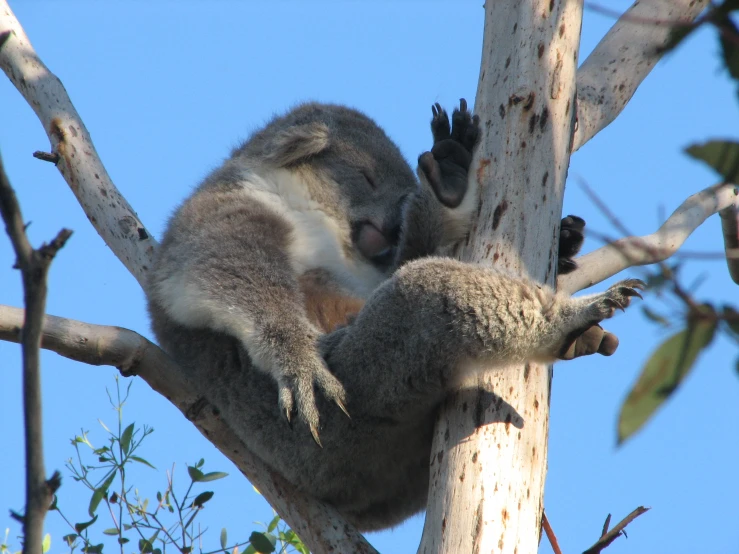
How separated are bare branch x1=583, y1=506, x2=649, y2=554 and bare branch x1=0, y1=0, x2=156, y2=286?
2396 millimetres

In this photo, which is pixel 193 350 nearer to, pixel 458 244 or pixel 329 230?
pixel 329 230

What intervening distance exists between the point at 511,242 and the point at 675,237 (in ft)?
4.71

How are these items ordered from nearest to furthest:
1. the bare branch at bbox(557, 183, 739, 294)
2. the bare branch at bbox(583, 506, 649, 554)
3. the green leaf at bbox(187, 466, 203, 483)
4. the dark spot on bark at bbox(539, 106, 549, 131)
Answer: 1. the bare branch at bbox(583, 506, 649, 554)
2. the dark spot on bark at bbox(539, 106, 549, 131)
3. the bare branch at bbox(557, 183, 739, 294)
4. the green leaf at bbox(187, 466, 203, 483)

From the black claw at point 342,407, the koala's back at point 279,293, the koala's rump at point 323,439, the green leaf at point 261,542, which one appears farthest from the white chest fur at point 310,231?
the green leaf at point 261,542

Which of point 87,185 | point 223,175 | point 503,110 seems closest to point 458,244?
point 503,110

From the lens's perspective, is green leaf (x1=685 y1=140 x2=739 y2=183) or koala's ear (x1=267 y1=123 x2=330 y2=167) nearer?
green leaf (x1=685 y1=140 x2=739 y2=183)

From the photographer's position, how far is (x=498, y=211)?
9.36 feet

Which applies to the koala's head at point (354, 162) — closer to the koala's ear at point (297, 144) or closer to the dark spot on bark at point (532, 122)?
A: the koala's ear at point (297, 144)

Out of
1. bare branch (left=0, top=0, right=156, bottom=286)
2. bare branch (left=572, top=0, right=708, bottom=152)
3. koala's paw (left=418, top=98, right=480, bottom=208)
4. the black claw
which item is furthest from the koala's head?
the black claw

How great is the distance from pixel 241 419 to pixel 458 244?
42.0 inches

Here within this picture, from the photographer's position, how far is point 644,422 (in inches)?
46.0

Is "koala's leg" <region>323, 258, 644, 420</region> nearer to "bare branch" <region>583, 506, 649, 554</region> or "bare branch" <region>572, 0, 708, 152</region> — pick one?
"bare branch" <region>583, 506, 649, 554</region>

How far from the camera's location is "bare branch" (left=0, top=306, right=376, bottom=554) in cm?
290

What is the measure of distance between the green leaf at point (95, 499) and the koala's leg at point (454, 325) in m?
1.40
